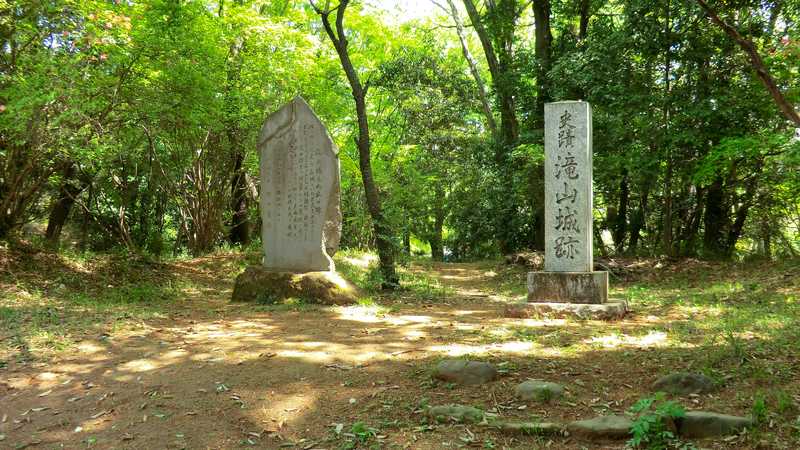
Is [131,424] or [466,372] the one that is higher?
[466,372]

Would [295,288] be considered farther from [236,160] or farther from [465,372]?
[236,160]

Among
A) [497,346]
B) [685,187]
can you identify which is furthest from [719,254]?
[497,346]

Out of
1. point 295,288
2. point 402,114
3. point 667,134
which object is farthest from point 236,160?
point 667,134

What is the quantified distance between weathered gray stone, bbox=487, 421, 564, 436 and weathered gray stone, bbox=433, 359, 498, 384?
736 mm

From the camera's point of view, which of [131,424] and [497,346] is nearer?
[131,424]

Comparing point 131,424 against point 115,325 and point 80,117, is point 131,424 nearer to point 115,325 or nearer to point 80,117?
point 115,325

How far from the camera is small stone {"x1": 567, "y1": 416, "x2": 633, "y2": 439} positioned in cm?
345

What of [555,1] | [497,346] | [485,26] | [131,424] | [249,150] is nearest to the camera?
[131,424]

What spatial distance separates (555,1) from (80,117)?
444 inches

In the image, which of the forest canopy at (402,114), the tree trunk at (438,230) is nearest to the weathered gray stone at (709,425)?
the forest canopy at (402,114)

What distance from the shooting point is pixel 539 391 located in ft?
13.4

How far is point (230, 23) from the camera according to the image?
11.5 meters

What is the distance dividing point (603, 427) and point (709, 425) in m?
0.63

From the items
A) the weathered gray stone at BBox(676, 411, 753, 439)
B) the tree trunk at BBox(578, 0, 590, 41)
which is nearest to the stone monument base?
the weathered gray stone at BBox(676, 411, 753, 439)
